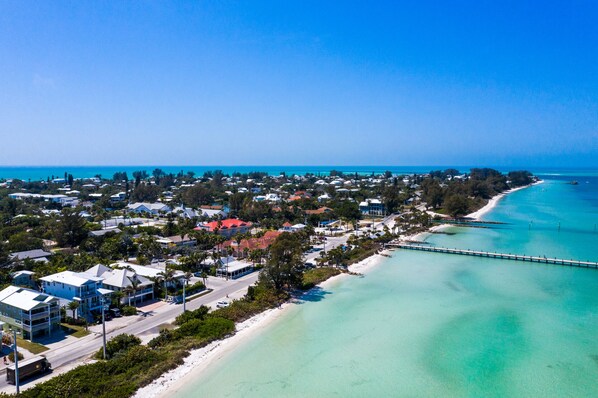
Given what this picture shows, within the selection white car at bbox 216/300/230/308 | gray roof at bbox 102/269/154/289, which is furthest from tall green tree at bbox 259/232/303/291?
gray roof at bbox 102/269/154/289

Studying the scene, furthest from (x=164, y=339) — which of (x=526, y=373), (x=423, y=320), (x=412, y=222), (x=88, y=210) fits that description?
(x=88, y=210)

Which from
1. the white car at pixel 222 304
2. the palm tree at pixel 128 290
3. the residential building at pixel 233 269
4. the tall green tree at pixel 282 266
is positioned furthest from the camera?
the residential building at pixel 233 269

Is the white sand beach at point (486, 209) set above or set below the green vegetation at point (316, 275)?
above

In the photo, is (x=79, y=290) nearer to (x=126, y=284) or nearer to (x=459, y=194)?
(x=126, y=284)

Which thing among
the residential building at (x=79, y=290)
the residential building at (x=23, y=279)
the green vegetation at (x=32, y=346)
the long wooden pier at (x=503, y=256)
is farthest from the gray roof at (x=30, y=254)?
the long wooden pier at (x=503, y=256)

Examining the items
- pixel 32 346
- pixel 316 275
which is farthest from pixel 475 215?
pixel 32 346

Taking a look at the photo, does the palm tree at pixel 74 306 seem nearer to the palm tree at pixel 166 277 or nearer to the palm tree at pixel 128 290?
the palm tree at pixel 128 290

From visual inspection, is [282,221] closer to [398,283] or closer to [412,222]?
[412,222]
